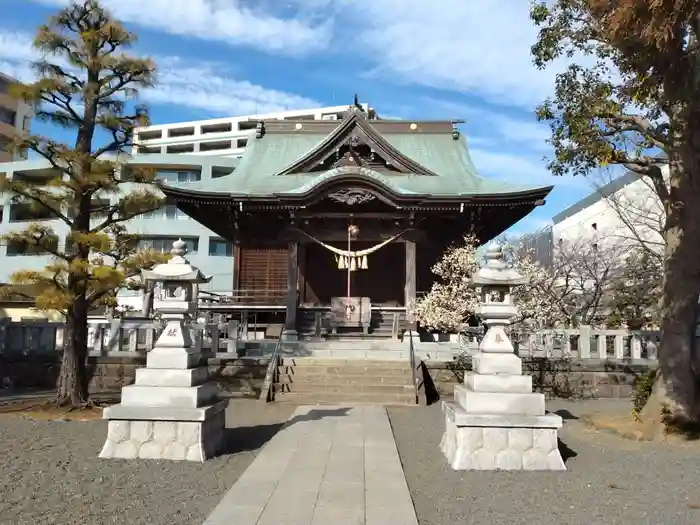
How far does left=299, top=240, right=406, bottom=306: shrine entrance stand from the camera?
2039 centimetres

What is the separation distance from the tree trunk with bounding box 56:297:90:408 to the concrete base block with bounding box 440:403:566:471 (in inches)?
307

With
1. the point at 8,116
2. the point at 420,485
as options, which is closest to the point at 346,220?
the point at 420,485

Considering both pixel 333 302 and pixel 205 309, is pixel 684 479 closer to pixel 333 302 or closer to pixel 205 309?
pixel 333 302

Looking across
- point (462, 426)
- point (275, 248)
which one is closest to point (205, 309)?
point (275, 248)

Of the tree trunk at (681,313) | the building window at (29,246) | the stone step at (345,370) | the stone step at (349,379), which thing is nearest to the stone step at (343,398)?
the stone step at (349,379)

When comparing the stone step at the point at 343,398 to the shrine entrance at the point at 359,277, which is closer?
the stone step at the point at 343,398

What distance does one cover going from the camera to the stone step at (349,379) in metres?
13.4

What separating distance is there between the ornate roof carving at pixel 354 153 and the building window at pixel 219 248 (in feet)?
95.9

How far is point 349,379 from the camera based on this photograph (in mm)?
13578

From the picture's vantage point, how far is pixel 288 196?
1722 cm

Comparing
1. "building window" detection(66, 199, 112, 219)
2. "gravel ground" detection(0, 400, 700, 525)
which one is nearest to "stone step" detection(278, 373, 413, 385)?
"gravel ground" detection(0, 400, 700, 525)

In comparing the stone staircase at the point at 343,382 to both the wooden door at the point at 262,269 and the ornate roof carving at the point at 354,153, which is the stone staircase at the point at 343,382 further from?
the ornate roof carving at the point at 354,153

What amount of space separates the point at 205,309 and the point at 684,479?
49.0ft

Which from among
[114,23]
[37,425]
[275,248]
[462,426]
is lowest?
[37,425]
